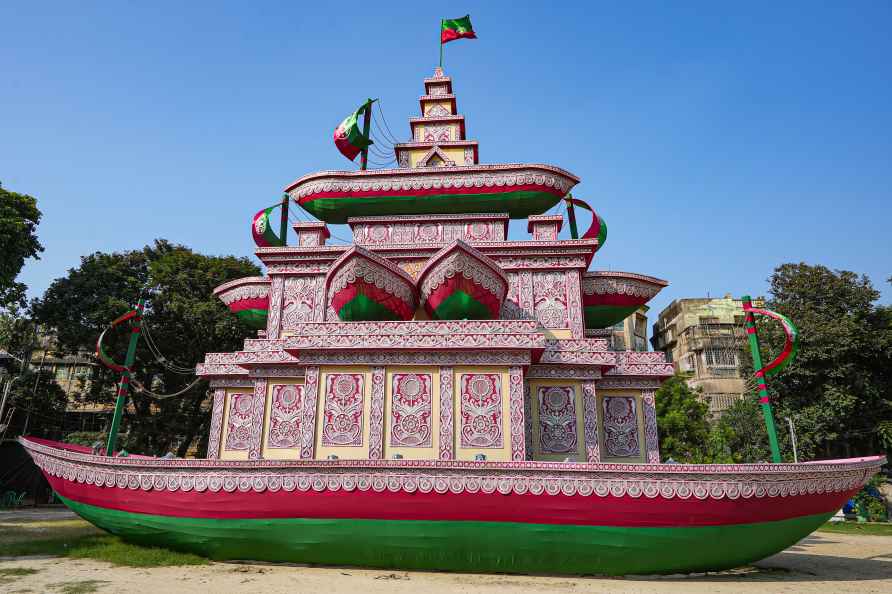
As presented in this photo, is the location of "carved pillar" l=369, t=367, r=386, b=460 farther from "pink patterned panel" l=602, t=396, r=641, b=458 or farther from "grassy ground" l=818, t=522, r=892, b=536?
"grassy ground" l=818, t=522, r=892, b=536

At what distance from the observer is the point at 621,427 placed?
459 inches

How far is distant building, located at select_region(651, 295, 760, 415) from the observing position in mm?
40562

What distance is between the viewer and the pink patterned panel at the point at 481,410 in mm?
10094

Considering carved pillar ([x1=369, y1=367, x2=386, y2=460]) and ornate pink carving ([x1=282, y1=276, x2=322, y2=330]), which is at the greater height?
ornate pink carving ([x1=282, y1=276, x2=322, y2=330])

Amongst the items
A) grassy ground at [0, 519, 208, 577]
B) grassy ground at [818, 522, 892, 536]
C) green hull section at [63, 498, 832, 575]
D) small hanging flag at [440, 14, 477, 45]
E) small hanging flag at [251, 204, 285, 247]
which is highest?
small hanging flag at [440, 14, 477, 45]

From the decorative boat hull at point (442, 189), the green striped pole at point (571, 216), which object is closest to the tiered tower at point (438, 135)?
the decorative boat hull at point (442, 189)

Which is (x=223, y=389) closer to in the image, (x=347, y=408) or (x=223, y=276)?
(x=347, y=408)

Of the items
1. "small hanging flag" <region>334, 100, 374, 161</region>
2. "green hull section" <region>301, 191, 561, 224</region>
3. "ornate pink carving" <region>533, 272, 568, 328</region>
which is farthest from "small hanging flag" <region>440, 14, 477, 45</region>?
"ornate pink carving" <region>533, 272, 568, 328</region>

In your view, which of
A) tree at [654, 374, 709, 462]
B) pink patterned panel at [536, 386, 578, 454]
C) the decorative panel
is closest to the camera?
pink patterned panel at [536, 386, 578, 454]

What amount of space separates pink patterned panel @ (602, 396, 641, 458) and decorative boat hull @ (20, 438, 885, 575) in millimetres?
3057

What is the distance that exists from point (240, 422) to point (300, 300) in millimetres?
3299

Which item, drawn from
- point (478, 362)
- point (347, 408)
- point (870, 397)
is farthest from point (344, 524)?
point (870, 397)

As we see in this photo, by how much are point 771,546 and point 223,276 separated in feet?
80.3

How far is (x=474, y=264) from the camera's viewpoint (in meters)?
11.5
